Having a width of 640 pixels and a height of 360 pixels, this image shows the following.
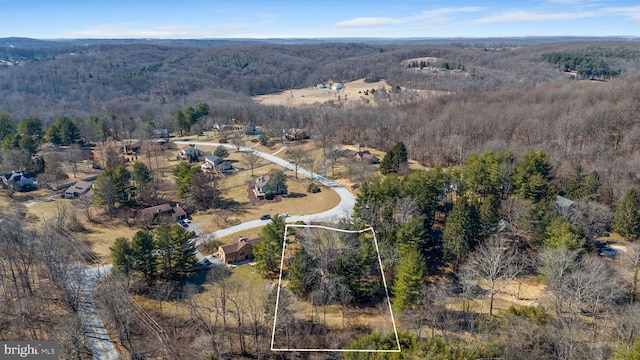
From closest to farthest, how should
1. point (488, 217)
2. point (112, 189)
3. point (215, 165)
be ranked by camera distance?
point (488, 217)
point (112, 189)
point (215, 165)

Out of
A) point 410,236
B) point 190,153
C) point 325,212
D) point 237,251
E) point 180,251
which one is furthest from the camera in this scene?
point 190,153

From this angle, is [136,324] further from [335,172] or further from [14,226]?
[335,172]

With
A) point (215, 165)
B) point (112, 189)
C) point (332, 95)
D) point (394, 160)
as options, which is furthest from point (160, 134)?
point (332, 95)

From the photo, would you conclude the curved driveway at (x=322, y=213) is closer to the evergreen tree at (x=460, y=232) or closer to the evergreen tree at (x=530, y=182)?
the evergreen tree at (x=460, y=232)

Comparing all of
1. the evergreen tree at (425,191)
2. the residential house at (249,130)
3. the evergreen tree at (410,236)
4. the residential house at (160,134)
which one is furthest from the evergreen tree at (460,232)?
the residential house at (160,134)

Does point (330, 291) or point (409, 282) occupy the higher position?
point (409, 282)

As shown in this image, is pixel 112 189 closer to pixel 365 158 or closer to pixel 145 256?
pixel 145 256

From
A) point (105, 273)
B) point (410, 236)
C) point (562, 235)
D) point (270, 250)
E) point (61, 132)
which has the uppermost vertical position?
point (61, 132)
